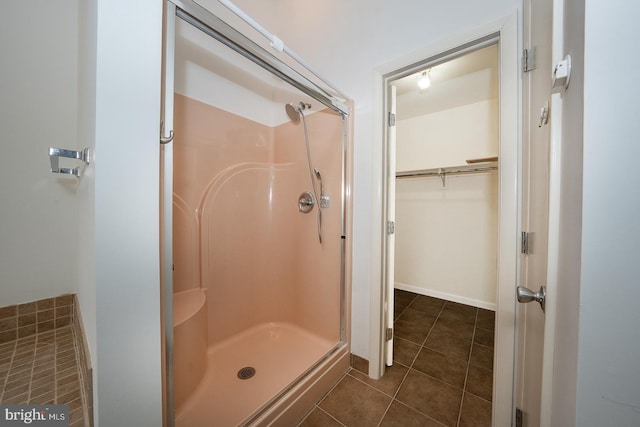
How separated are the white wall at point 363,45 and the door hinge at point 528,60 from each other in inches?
12.2

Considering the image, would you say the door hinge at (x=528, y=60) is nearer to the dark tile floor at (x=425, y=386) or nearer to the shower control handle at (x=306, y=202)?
the shower control handle at (x=306, y=202)

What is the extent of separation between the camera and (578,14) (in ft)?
1.14

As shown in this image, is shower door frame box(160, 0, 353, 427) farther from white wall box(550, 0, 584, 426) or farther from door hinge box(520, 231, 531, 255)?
door hinge box(520, 231, 531, 255)

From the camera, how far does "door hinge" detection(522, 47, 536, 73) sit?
82cm

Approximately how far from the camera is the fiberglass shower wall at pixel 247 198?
1351 millimetres

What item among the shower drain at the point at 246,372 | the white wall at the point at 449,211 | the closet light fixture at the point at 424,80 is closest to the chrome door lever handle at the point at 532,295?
the shower drain at the point at 246,372

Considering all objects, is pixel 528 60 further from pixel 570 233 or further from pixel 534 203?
pixel 570 233

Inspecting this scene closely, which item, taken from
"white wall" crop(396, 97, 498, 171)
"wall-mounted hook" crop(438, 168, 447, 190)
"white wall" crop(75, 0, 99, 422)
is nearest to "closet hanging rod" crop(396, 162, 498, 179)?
"wall-mounted hook" crop(438, 168, 447, 190)

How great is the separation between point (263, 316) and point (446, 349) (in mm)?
1491

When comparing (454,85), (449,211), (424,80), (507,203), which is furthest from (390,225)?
(454,85)

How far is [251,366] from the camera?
4.30 feet

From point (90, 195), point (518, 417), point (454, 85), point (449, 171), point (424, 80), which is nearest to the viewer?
point (90, 195)

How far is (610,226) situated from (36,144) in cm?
190

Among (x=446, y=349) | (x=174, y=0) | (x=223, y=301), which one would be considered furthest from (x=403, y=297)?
(x=174, y=0)
